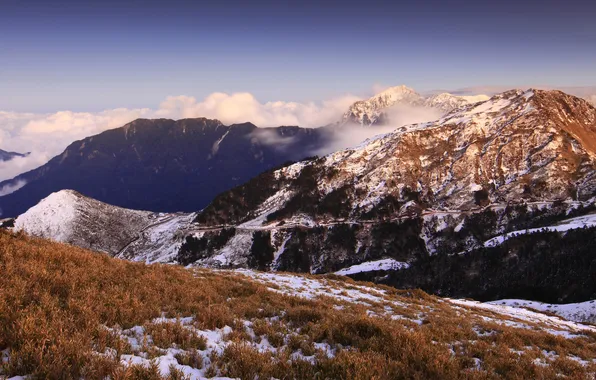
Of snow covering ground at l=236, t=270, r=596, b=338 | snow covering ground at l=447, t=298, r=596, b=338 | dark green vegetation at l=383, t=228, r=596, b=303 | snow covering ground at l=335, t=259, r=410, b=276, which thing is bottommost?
snow covering ground at l=335, t=259, r=410, b=276

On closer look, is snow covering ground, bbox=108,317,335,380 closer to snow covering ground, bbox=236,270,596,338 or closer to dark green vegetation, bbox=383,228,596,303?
snow covering ground, bbox=236,270,596,338

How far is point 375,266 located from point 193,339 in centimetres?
14840

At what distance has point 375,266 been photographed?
5837 inches

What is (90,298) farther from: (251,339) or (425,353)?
(425,353)

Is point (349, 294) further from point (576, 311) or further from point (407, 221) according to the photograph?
point (407, 221)

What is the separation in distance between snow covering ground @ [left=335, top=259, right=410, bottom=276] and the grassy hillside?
433ft

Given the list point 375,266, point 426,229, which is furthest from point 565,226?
point 375,266

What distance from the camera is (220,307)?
11547 millimetres

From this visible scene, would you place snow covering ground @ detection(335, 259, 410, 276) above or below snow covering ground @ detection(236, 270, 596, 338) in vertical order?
below

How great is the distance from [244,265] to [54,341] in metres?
162

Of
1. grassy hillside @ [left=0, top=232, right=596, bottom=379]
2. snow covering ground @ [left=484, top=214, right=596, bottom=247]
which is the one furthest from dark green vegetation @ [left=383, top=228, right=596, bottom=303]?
grassy hillside @ [left=0, top=232, right=596, bottom=379]

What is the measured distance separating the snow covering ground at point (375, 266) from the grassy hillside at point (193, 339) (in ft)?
433

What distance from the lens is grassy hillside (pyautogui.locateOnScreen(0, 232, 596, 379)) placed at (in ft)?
21.5

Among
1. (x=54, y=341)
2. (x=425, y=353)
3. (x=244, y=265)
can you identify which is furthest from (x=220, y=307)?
(x=244, y=265)
